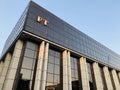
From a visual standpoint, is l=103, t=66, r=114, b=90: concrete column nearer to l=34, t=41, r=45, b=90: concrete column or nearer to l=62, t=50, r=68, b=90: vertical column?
l=62, t=50, r=68, b=90: vertical column

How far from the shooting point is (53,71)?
19875mm

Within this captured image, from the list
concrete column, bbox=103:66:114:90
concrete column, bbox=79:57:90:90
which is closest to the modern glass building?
concrete column, bbox=79:57:90:90

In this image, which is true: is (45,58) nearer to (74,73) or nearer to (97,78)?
(74,73)

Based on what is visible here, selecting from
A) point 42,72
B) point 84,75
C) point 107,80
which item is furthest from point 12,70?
point 107,80

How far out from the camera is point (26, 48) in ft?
59.9

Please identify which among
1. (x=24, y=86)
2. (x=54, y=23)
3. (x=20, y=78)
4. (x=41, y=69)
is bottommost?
(x=24, y=86)

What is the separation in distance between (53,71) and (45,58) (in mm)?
3000

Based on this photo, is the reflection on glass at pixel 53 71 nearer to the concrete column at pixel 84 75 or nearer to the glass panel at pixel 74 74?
the glass panel at pixel 74 74

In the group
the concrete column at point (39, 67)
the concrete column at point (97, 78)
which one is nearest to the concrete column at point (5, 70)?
the concrete column at point (39, 67)

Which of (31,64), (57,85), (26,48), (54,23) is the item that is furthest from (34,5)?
(57,85)

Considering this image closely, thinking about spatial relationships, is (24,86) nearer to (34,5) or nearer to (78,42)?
(34,5)

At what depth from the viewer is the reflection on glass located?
60.5 feet

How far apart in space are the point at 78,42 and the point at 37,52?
12278 millimetres

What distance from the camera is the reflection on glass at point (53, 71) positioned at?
18431 mm
